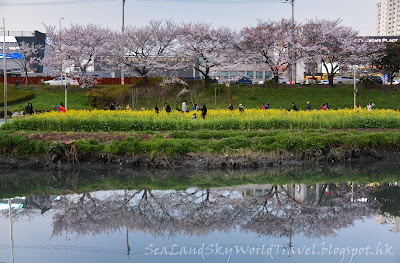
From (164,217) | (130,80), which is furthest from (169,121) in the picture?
(130,80)

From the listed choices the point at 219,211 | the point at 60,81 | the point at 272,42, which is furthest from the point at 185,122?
the point at 60,81

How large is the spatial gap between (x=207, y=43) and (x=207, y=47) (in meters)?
0.55

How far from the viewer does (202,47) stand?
142 feet

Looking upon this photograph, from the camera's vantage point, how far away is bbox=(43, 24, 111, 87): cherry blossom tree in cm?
4344

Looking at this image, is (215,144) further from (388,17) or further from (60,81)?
(388,17)

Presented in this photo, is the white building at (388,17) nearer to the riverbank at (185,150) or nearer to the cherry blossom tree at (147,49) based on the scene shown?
the cherry blossom tree at (147,49)

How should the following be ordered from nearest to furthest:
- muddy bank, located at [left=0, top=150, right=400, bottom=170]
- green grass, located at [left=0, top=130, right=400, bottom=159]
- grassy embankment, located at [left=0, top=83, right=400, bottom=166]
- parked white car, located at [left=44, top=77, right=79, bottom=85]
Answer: muddy bank, located at [left=0, top=150, right=400, bottom=170] → green grass, located at [left=0, top=130, right=400, bottom=159] → grassy embankment, located at [left=0, top=83, right=400, bottom=166] → parked white car, located at [left=44, top=77, right=79, bottom=85]

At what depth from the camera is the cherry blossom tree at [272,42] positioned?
43.4 meters

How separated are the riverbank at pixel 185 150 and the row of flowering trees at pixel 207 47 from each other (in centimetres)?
2449

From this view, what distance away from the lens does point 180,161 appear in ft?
59.8

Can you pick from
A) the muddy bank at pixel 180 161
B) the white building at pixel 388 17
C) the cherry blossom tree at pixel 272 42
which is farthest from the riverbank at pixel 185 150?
the white building at pixel 388 17

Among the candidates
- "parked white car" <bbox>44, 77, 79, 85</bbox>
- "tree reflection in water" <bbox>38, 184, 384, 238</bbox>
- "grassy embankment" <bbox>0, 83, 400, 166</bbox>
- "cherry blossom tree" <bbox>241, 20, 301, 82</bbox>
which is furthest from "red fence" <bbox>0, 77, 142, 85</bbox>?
"tree reflection in water" <bbox>38, 184, 384, 238</bbox>

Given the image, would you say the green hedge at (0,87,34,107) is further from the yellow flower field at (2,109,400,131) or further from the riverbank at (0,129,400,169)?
the riverbank at (0,129,400,169)

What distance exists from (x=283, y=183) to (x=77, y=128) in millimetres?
10306
